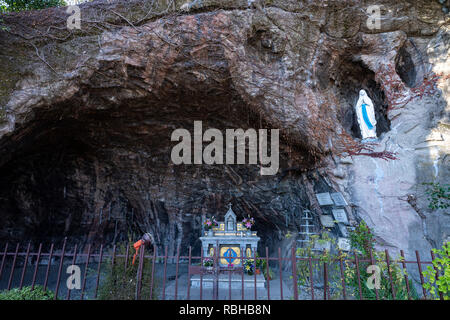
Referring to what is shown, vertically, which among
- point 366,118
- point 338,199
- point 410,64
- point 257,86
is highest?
point 410,64

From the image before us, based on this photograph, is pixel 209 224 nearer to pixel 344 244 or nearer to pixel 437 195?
pixel 344 244

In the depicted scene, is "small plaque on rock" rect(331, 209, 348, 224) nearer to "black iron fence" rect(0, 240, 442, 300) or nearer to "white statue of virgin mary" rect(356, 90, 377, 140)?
"black iron fence" rect(0, 240, 442, 300)

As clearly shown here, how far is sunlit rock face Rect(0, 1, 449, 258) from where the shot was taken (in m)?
5.84

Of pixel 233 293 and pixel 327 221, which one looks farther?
pixel 327 221

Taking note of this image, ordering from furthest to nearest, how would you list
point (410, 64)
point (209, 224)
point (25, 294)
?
1. point (209, 224)
2. point (410, 64)
3. point (25, 294)

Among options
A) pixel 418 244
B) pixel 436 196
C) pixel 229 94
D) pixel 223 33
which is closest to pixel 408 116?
pixel 436 196

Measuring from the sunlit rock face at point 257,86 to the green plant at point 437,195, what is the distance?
287 mm

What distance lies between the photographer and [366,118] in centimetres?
646

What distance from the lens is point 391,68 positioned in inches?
257

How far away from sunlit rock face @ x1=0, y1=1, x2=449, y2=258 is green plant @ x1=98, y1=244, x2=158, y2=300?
445 cm

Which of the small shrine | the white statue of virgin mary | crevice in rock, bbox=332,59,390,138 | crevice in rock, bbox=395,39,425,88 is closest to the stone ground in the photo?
the small shrine

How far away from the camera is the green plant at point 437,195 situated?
4655 mm

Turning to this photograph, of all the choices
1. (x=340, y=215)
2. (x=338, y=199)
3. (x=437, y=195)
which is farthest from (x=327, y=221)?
(x=437, y=195)

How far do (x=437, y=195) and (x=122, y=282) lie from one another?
586 cm
